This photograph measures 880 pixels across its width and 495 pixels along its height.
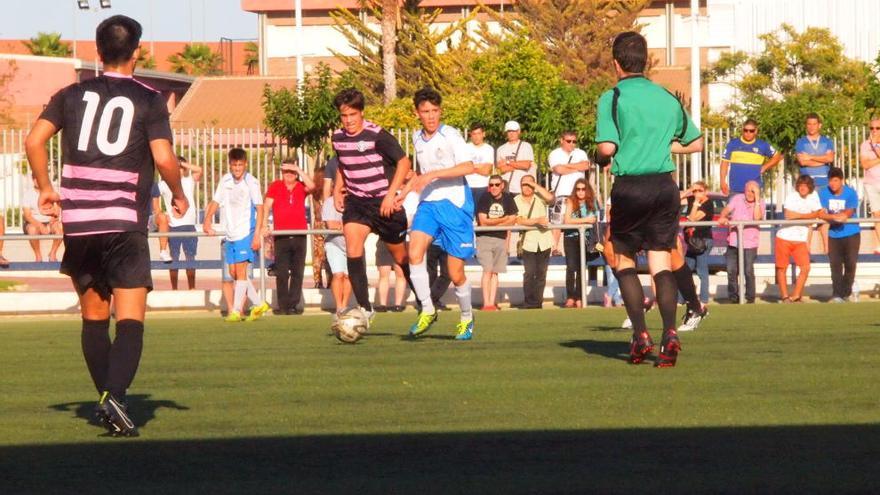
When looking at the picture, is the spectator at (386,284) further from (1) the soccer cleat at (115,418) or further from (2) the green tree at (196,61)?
(2) the green tree at (196,61)

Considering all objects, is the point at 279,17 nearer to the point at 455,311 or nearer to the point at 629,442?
the point at 455,311

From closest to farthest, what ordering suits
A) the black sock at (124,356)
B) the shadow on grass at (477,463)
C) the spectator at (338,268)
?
the shadow on grass at (477,463) → the black sock at (124,356) → the spectator at (338,268)

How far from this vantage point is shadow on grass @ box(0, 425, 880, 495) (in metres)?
6.09

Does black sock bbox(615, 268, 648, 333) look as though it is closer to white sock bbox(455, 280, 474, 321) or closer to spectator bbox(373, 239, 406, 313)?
white sock bbox(455, 280, 474, 321)

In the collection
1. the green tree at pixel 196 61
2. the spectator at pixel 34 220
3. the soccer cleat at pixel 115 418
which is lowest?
the soccer cleat at pixel 115 418

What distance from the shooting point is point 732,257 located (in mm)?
20625

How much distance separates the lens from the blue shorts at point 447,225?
13531 millimetres

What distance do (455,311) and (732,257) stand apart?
12.5ft

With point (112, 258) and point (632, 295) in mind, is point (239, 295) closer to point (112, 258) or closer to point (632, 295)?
point (632, 295)

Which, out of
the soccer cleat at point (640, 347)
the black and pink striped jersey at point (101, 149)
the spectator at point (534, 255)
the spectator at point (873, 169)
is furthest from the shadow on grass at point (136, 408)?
the spectator at point (873, 169)

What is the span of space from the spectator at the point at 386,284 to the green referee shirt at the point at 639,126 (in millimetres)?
9265

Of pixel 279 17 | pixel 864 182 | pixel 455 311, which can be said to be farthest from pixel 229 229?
pixel 279 17

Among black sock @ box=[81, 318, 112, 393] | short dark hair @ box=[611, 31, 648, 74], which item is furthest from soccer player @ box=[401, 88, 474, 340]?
black sock @ box=[81, 318, 112, 393]

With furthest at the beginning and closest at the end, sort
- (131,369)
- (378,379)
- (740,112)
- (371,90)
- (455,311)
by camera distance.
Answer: (371,90) < (740,112) < (455,311) < (378,379) < (131,369)
